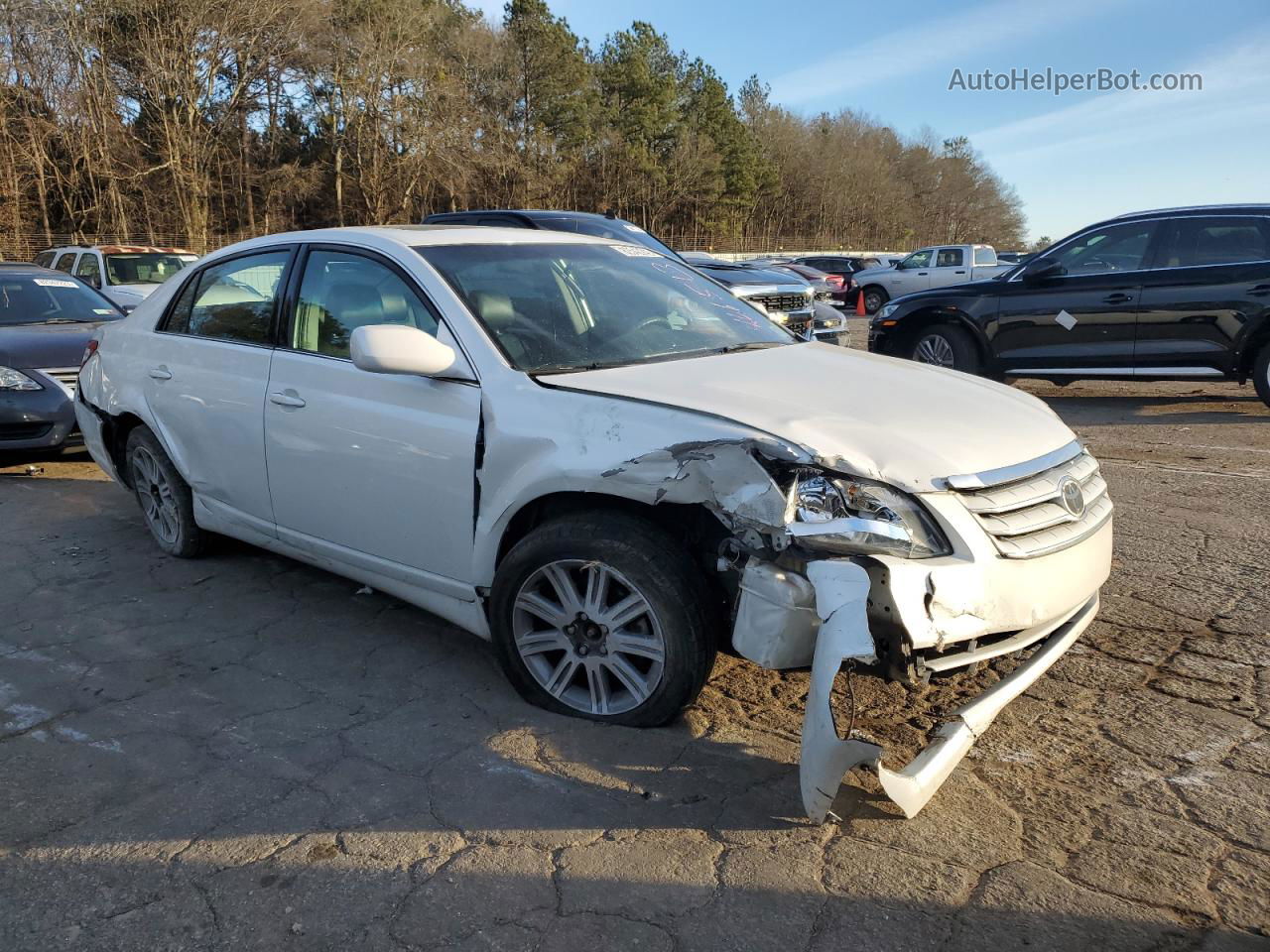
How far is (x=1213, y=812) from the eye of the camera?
8.45 ft

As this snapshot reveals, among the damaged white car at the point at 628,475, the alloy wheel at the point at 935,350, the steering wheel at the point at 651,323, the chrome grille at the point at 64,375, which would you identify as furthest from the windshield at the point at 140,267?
the steering wheel at the point at 651,323

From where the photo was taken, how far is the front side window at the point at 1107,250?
8.73 meters

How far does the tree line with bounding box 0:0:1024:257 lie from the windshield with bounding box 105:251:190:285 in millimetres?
22409

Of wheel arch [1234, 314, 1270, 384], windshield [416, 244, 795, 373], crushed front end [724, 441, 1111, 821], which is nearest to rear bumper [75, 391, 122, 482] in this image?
windshield [416, 244, 795, 373]

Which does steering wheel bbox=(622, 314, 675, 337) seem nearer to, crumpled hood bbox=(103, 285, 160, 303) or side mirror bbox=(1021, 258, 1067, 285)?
side mirror bbox=(1021, 258, 1067, 285)

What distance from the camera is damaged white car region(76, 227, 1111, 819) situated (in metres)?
2.59

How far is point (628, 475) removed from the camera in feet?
9.36

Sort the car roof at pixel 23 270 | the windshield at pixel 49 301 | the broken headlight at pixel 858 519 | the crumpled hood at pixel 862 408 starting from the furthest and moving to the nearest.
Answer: the car roof at pixel 23 270
the windshield at pixel 49 301
the crumpled hood at pixel 862 408
the broken headlight at pixel 858 519

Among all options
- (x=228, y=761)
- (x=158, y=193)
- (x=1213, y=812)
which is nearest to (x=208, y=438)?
(x=228, y=761)

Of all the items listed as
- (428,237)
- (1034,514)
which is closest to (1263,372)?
(1034,514)

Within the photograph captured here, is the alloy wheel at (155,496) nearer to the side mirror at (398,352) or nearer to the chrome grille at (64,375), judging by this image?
the side mirror at (398,352)

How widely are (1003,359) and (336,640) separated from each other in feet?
24.8

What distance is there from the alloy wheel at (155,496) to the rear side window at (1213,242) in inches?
325

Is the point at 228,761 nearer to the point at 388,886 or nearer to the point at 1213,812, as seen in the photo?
the point at 388,886
